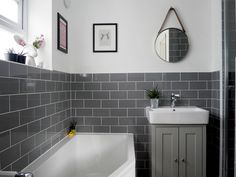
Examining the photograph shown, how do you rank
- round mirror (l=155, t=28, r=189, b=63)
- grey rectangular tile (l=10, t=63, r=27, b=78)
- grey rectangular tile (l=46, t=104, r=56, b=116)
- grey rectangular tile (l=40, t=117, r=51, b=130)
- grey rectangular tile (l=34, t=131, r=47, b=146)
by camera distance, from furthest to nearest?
round mirror (l=155, t=28, r=189, b=63), grey rectangular tile (l=46, t=104, r=56, b=116), grey rectangular tile (l=40, t=117, r=51, b=130), grey rectangular tile (l=34, t=131, r=47, b=146), grey rectangular tile (l=10, t=63, r=27, b=78)

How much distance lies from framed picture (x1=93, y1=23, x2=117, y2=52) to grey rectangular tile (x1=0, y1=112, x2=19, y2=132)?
1511mm

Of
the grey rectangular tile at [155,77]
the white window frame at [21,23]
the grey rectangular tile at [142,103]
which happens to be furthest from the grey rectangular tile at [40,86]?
the grey rectangular tile at [155,77]

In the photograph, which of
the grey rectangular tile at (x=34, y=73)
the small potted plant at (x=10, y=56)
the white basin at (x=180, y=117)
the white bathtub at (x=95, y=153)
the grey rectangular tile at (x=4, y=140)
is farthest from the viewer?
the white bathtub at (x=95, y=153)

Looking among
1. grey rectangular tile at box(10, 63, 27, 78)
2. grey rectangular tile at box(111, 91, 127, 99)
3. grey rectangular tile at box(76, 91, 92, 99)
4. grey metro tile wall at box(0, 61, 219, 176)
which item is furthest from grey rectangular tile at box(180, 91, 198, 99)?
grey rectangular tile at box(10, 63, 27, 78)

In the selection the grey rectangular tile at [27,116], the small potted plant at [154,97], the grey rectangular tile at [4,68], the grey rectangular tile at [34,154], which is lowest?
the grey rectangular tile at [34,154]

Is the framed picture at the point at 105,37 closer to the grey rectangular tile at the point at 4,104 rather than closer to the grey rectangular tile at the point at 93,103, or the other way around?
the grey rectangular tile at the point at 93,103

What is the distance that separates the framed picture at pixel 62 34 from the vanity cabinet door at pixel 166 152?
1.47 m

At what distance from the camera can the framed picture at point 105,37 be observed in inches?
105

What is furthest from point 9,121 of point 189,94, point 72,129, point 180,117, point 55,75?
point 189,94

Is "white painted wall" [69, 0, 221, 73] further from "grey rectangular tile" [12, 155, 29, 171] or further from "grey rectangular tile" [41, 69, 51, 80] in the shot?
"grey rectangular tile" [12, 155, 29, 171]

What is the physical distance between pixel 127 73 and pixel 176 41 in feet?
2.53

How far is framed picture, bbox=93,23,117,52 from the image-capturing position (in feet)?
8.75

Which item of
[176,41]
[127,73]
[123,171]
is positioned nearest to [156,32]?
[176,41]

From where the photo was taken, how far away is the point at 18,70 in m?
1.47
